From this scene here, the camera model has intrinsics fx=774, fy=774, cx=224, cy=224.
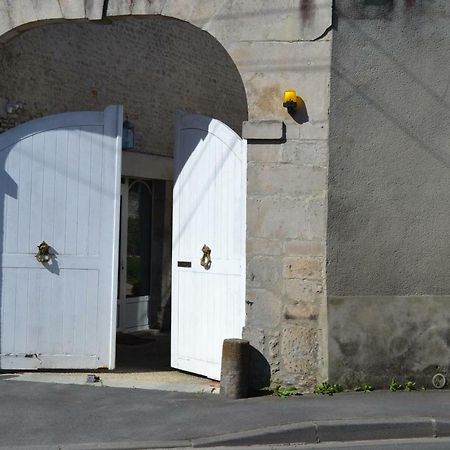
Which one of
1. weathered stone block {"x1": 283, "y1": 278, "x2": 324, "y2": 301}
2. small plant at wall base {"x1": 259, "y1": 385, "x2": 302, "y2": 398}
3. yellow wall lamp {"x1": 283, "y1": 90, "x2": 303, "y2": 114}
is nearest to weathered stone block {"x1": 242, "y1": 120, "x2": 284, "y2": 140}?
yellow wall lamp {"x1": 283, "y1": 90, "x2": 303, "y2": 114}

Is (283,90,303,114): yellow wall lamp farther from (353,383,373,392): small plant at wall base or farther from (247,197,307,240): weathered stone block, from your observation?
(353,383,373,392): small plant at wall base

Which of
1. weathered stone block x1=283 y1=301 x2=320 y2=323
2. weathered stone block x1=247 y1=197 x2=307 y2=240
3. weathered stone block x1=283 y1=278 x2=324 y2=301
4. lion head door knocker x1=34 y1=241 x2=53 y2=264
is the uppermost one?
weathered stone block x1=247 y1=197 x2=307 y2=240

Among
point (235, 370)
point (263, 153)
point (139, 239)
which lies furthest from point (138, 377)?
point (139, 239)

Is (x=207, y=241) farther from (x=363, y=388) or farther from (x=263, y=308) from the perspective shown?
(x=363, y=388)

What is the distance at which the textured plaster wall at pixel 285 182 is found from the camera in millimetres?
7543

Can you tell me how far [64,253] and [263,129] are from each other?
2562 millimetres

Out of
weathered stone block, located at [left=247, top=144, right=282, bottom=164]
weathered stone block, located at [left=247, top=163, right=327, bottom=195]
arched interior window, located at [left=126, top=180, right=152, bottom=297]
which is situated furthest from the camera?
arched interior window, located at [left=126, top=180, right=152, bottom=297]

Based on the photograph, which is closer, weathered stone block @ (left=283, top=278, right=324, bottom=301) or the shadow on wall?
weathered stone block @ (left=283, top=278, right=324, bottom=301)

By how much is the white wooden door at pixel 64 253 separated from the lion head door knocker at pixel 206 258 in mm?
955

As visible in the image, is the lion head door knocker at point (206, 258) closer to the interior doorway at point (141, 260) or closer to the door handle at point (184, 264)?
the door handle at point (184, 264)

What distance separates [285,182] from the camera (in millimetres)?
7660

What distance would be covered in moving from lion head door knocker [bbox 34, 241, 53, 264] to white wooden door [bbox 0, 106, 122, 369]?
5 cm

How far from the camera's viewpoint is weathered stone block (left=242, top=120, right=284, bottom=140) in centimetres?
764

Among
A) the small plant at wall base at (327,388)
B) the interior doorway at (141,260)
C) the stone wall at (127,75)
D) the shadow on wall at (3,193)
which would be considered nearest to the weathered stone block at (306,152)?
the small plant at wall base at (327,388)
